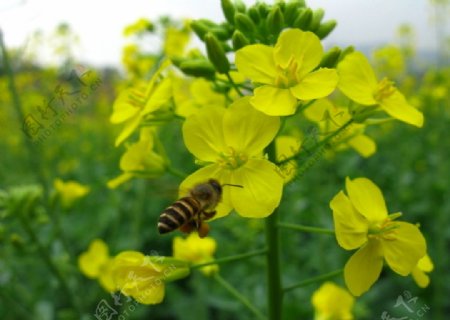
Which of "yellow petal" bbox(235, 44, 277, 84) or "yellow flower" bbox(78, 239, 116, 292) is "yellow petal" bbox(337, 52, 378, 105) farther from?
"yellow flower" bbox(78, 239, 116, 292)

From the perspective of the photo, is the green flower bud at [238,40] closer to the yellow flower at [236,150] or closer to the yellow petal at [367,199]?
the yellow flower at [236,150]

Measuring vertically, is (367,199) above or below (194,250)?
above

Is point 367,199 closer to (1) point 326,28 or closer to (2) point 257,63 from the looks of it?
(2) point 257,63

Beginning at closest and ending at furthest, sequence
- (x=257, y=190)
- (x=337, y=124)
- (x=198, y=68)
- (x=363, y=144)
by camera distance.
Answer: (x=257, y=190) → (x=198, y=68) → (x=337, y=124) → (x=363, y=144)

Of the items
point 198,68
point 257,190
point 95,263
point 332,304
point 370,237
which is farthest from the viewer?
point 95,263

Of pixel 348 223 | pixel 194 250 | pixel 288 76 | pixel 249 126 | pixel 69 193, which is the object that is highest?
pixel 288 76

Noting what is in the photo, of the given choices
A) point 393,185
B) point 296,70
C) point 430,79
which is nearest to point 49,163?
point 393,185

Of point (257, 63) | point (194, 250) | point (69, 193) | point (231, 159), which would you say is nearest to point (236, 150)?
point (231, 159)
